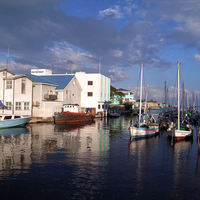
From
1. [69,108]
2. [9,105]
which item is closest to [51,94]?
[69,108]

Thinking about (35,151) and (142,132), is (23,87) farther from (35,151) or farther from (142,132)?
(142,132)

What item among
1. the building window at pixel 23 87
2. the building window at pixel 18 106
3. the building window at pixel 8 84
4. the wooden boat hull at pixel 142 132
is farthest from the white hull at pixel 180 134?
the building window at pixel 8 84

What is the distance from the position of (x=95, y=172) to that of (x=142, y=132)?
16621mm

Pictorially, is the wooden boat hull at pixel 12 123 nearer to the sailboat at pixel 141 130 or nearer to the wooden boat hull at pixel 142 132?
the sailboat at pixel 141 130

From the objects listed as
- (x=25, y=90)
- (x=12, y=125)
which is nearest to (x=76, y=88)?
(x=25, y=90)

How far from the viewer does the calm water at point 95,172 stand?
484 inches

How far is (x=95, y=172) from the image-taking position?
15414 mm

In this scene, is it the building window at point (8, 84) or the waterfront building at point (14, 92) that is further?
the building window at point (8, 84)

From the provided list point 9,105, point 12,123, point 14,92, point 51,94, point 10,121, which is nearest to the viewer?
point 10,121

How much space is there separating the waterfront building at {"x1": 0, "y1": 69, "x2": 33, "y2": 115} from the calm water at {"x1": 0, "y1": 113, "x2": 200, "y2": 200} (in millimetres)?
19212

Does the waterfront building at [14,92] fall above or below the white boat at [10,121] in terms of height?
above

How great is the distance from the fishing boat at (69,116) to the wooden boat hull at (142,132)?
64.6ft

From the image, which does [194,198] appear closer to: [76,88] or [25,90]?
[25,90]

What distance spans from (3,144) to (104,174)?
1332cm
